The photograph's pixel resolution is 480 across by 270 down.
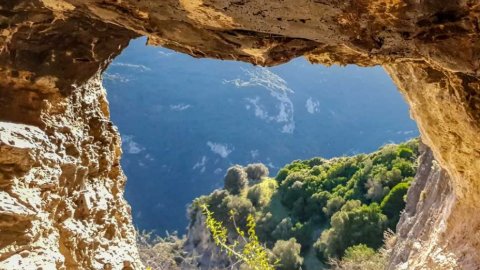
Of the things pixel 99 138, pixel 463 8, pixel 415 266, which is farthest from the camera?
pixel 415 266

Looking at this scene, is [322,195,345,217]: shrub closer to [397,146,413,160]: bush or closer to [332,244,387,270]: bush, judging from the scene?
[397,146,413,160]: bush

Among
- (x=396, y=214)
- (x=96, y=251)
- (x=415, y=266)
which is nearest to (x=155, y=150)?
(x=396, y=214)

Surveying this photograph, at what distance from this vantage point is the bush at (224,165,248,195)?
24.6 meters

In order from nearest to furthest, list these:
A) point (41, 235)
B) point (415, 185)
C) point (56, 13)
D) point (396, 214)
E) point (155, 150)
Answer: point (41, 235)
point (56, 13)
point (415, 185)
point (396, 214)
point (155, 150)

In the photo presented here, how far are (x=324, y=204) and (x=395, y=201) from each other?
4273mm

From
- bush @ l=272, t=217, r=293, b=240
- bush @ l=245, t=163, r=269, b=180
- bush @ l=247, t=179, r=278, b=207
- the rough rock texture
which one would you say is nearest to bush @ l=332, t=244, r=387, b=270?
the rough rock texture

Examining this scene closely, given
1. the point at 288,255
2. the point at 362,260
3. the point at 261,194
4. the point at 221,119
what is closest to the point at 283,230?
the point at 288,255

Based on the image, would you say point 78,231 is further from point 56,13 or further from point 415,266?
point 415,266

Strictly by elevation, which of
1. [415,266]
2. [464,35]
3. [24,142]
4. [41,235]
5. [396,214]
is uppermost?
[464,35]

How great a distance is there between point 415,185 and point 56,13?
923cm

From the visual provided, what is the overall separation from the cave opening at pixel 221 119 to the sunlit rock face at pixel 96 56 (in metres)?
38.7

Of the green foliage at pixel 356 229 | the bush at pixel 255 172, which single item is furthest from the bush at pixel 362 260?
the bush at pixel 255 172

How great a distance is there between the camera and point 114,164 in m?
3.54

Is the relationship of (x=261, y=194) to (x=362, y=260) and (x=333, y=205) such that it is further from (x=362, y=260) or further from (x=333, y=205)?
(x=362, y=260)
